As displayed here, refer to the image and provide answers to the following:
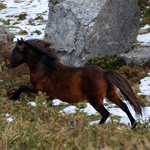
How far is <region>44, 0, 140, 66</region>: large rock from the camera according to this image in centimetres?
1026

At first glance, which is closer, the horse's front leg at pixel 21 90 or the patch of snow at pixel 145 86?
the horse's front leg at pixel 21 90

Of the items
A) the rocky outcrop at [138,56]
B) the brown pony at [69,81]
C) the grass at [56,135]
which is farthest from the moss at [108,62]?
the grass at [56,135]

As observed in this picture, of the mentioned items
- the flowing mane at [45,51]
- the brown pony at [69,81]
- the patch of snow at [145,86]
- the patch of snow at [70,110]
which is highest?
the flowing mane at [45,51]

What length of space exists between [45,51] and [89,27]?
4963mm

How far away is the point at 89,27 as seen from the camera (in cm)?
1018

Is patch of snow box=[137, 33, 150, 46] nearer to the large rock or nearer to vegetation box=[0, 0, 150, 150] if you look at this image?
the large rock

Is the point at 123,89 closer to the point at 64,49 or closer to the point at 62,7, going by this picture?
the point at 64,49

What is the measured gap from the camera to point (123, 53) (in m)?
11.0

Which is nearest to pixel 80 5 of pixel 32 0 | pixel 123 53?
pixel 123 53

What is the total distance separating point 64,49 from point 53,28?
1069mm

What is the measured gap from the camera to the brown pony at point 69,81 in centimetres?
501

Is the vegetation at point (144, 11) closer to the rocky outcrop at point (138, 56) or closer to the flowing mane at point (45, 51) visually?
the rocky outcrop at point (138, 56)

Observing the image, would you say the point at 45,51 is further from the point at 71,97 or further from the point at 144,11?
the point at 144,11

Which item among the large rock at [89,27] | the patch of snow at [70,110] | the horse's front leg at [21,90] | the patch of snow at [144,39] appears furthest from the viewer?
the patch of snow at [144,39]
